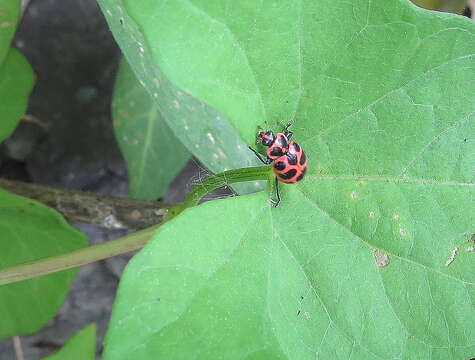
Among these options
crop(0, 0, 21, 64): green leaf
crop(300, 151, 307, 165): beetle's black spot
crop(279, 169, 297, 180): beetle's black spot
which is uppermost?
crop(0, 0, 21, 64): green leaf

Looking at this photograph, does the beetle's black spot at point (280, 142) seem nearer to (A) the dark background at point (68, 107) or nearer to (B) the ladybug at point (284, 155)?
(B) the ladybug at point (284, 155)

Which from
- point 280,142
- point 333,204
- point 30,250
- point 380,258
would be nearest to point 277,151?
point 280,142

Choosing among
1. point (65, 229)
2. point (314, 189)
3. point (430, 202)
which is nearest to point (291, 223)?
point (314, 189)

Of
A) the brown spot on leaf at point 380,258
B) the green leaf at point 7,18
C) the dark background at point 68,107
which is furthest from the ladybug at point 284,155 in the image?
the dark background at point 68,107

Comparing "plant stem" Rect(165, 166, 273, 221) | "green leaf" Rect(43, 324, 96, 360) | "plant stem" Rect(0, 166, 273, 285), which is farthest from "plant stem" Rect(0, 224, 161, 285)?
"green leaf" Rect(43, 324, 96, 360)

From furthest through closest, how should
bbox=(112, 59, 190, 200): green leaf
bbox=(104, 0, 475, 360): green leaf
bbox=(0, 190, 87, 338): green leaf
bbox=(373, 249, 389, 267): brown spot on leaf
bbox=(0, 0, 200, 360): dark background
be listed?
bbox=(0, 0, 200, 360): dark background, bbox=(112, 59, 190, 200): green leaf, bbox=(0, 190, 87, 338): green leaf, bbox=(373, 249, 389, 267): brown spot on leaf, bbox=(104, 0, 475, 360): green leaf

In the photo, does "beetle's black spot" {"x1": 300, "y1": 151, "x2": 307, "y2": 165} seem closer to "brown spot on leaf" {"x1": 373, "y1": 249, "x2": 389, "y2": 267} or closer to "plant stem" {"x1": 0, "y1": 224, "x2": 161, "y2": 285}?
"brown spot on leaf" {"x1": 373, "y1": 249, "x2": 389, "y2": 267}

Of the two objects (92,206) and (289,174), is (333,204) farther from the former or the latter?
(92,206)
